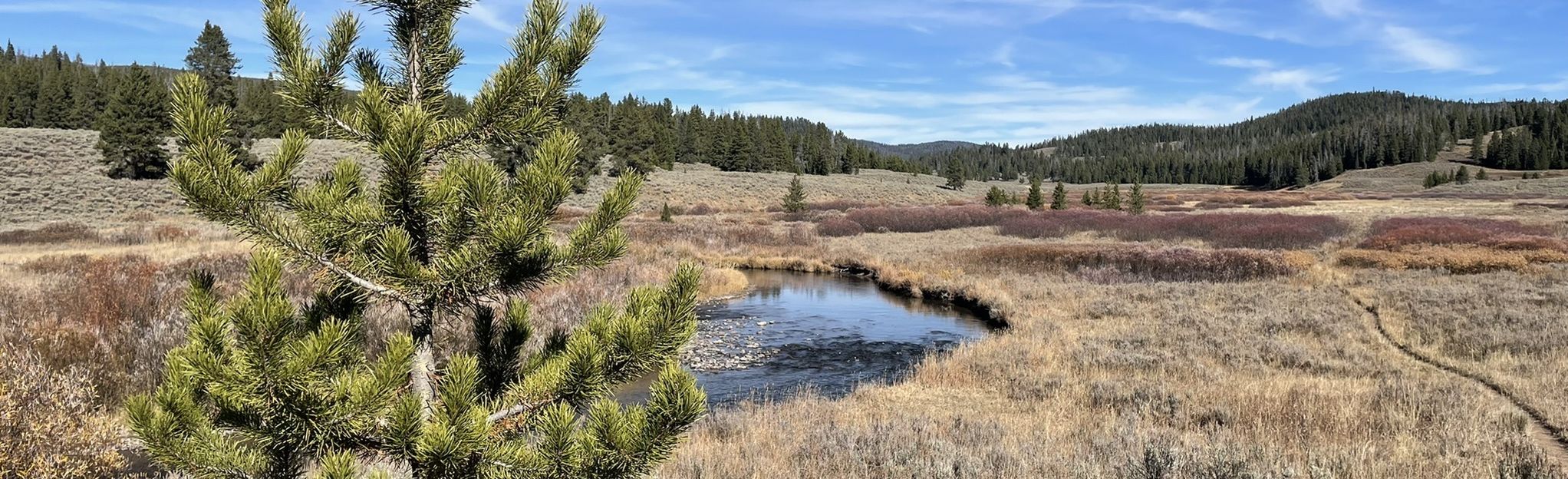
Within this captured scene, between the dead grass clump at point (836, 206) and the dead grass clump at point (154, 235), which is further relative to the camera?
the dead grass clump at point (836, 206)

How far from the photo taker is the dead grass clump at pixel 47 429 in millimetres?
4785

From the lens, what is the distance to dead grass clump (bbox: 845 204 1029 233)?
1666 inches

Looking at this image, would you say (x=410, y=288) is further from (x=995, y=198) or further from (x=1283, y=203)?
(x=1283, y=203)

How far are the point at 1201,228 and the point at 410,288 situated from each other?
127 ft

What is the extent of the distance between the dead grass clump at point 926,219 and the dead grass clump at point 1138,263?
1391 cm

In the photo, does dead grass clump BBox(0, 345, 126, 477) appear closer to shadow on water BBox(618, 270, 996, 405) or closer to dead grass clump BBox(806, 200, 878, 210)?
shadow on water BBox(618, 270, 996, 405)

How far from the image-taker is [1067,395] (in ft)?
32.3

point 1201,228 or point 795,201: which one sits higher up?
A: point 795,201

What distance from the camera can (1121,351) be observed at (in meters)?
12.4

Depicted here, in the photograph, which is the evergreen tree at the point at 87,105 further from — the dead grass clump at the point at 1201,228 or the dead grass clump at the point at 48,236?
the dead grass clump at the point at 1201,228

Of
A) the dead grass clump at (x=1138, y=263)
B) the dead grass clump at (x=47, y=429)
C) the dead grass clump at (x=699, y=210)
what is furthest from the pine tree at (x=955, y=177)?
the dead grass clump at (x=47, y=429)

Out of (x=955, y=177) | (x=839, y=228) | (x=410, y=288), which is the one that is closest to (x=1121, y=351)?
(x=410, y=288)

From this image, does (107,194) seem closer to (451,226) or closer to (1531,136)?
(451,226)

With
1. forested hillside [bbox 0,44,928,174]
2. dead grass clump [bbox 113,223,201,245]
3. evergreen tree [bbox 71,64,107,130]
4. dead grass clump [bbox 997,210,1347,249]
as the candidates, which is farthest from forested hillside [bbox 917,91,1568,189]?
evergreen tree [bbox 71,64,107,130]
